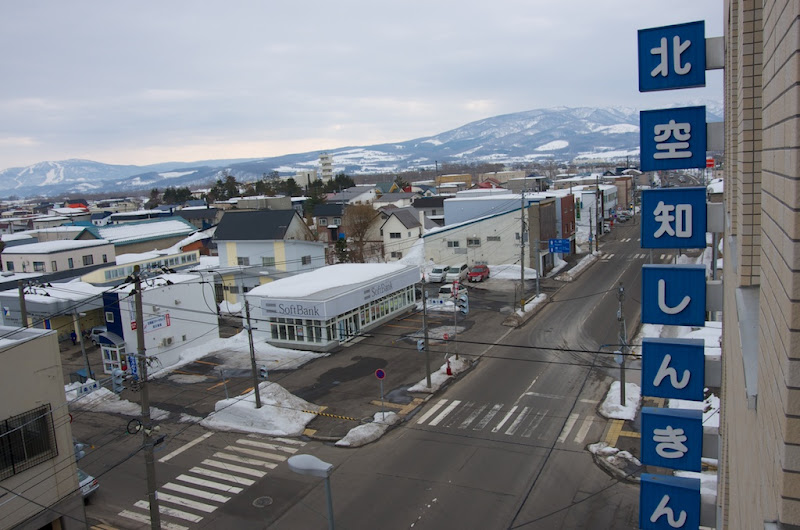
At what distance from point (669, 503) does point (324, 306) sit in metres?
21.1

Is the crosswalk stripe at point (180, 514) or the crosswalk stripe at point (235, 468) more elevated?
the crosswalk stripe at point (235, 468)

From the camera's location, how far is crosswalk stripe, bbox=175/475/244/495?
15938 millimetres

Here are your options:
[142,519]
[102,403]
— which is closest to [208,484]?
[142,519]

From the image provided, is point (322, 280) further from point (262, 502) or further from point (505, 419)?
point (262, 502)

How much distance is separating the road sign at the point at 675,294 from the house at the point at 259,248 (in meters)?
33.2

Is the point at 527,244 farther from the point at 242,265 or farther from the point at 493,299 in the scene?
the point at 242,265

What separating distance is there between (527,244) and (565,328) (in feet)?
49.7

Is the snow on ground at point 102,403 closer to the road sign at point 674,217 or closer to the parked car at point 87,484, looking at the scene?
the parked car at point 87,484

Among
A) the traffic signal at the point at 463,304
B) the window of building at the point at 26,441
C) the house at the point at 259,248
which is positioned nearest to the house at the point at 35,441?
the window of building at the point at 26,441

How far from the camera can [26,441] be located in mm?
12430

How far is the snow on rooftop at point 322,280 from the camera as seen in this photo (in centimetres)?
2952

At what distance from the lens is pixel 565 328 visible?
29266 millimetres

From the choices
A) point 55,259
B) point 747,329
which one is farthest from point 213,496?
point 55,259

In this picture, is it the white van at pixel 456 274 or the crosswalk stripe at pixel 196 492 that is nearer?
the crosswalk stripe at pixel 196 492
